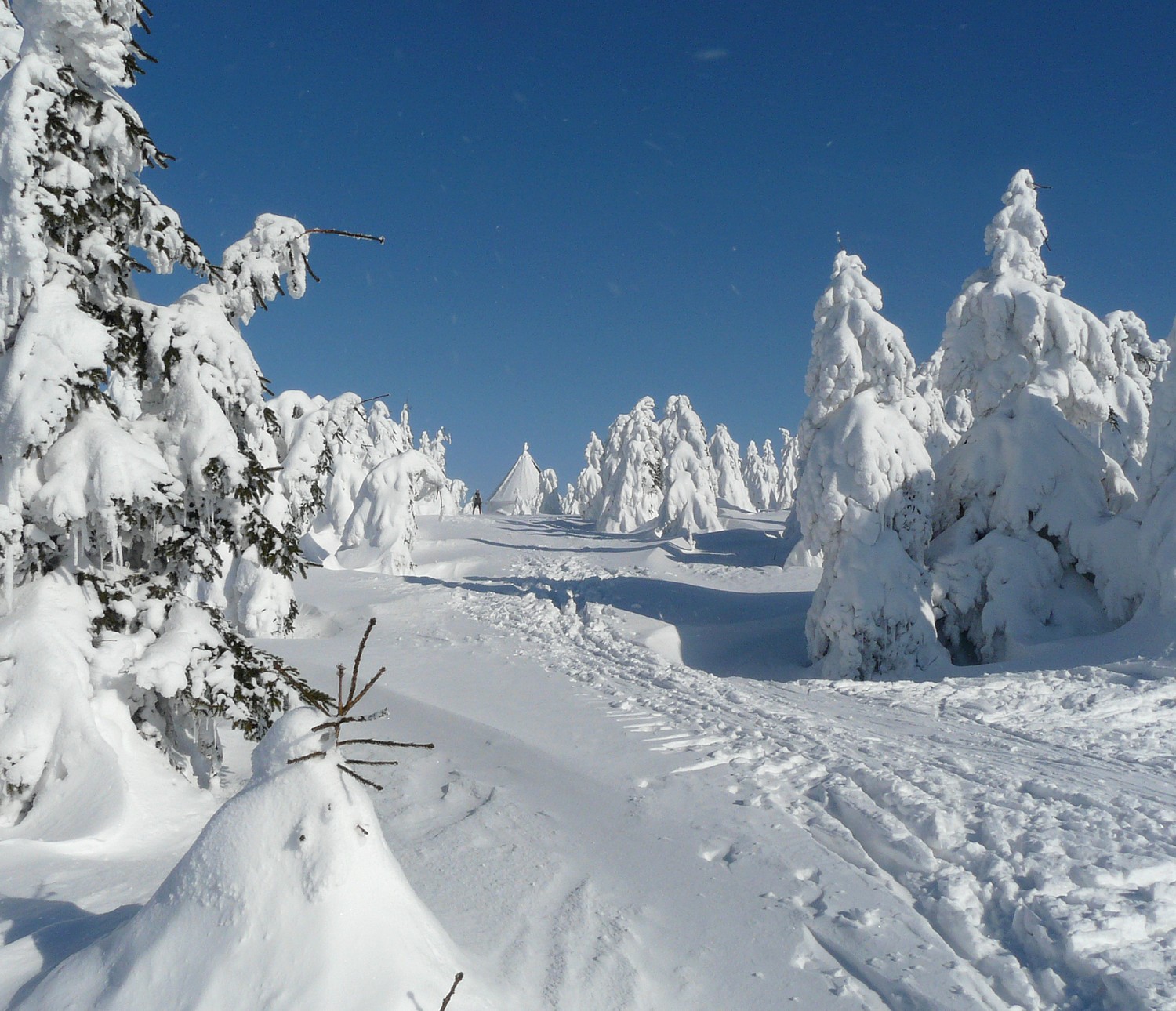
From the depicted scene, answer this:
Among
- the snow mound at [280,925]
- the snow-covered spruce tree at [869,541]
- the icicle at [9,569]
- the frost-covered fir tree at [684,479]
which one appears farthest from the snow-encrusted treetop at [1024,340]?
the icicle at [9,569]

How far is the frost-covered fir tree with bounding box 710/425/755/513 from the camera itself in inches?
2621

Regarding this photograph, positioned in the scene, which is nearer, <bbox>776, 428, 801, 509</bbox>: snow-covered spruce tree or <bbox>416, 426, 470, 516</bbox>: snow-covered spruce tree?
<bbox>416, 426, 470, 516</bbox>: snow-covered spruce tree

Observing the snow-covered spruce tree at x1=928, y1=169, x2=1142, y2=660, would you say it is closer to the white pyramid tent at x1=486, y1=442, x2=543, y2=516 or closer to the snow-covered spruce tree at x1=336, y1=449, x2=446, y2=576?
the snow-covered spruce tree at x1=336, y1=449, x2=446, y2=576

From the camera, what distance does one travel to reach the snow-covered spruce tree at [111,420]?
5.38 metres

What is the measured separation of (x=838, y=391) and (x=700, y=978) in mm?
19390

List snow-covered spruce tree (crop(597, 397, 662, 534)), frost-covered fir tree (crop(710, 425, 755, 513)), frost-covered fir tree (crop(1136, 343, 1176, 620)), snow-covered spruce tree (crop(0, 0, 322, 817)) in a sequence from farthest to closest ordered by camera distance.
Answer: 1. frost-covered fir tree (crop(710, 425, 755, 513))
2. snow-covered spruce tree (crop(597, 397, 662, 534))
3. frost-covered fir tree (crop(1136, 343, 1176, 620))
4. snow-covered spruce tree (crop(0, 0, 322, 817))

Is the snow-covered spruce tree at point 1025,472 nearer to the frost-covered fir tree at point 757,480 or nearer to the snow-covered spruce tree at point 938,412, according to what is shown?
the snow-covered spruce tree at point 938,412

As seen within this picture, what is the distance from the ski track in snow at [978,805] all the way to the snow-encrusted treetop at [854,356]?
1189 cm

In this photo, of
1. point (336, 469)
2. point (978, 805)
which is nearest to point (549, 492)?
point (336, 469)

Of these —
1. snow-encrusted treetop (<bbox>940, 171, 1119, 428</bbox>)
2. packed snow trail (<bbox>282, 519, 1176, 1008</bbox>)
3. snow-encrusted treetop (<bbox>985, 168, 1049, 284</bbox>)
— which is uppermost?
snow-encrusted treetop (<bbox>985, 168, 1049, 284</bbox>)

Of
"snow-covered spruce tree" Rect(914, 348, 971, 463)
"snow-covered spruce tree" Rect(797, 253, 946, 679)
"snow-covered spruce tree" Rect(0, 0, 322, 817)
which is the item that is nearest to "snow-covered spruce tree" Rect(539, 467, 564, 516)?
"snow-covered spruce tree" Rect(914, 348, 971, 463)

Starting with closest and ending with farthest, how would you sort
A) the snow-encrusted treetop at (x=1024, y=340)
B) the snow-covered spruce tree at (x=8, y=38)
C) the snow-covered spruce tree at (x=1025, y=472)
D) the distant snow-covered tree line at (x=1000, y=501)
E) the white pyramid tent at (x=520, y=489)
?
the snow-covered spruce tree at (x=8, y=38)
the distant snow-covered tree line at (x=1000, y=501)
the snow-covered spruce tree at (x=1025, y=472)
the snow-encrusted treetop at (x=1024, y=340)
the white pyramid tent at (x=520, y=489)

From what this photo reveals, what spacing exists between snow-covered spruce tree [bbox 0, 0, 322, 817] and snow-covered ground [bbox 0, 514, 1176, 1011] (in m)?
0.69

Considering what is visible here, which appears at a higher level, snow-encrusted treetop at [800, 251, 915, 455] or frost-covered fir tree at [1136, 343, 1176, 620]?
snow-encrusted treetop at [800, 251, 915, 455]
